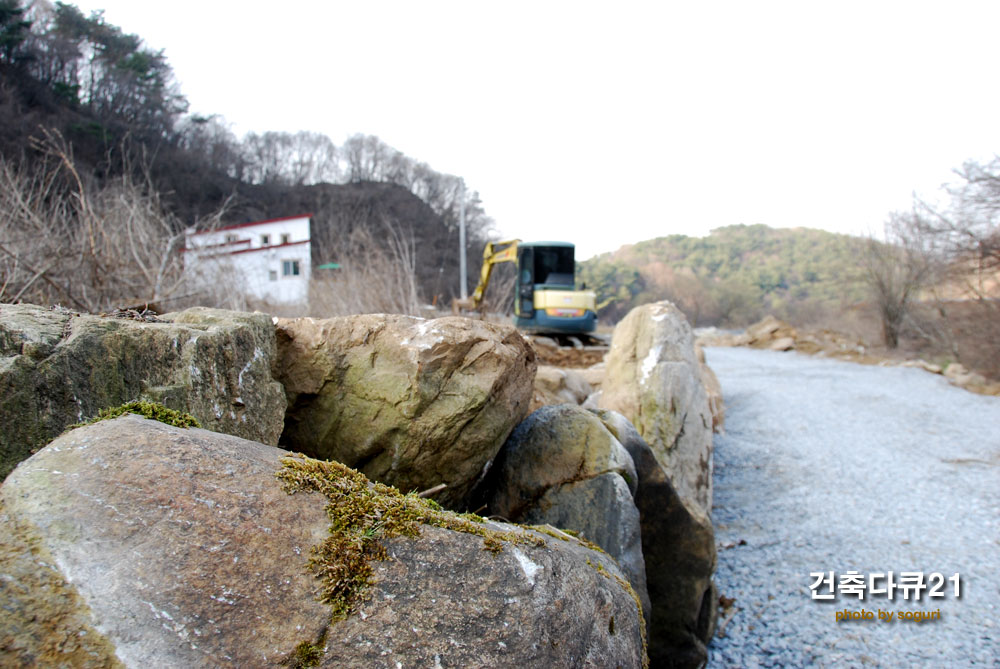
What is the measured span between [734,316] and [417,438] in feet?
115

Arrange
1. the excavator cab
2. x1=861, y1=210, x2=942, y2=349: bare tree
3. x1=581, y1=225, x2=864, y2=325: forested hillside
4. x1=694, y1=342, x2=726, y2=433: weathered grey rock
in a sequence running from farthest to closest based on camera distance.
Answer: x1=581, y1=225, x2=864, y2=325: forested hillside < x1=861, y1=210, x2=942, y2=349: bare tree < the excavator cab < x1=694, y1=342, x2=726, y2=433: weathered grey rock

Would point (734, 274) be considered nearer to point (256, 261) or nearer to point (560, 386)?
point (256, 261)

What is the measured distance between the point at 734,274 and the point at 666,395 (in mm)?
48924

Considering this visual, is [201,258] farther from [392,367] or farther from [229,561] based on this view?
[229,561]

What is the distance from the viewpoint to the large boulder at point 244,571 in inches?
41.1

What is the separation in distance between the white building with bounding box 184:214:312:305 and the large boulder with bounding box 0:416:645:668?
22.2ft

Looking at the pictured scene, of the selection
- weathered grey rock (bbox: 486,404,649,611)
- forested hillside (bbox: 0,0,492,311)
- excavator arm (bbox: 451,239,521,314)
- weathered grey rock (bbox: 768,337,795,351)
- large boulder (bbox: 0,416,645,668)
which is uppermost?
forested hillside (bbox: 0,0,492,311)

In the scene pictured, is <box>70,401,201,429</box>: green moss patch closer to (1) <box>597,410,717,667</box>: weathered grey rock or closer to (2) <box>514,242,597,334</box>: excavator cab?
(1) <box>597,410,717,667</box>: weathered grey rock

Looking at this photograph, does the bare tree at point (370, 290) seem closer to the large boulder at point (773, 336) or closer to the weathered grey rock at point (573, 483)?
the weathered grey rock at point (573, 483)

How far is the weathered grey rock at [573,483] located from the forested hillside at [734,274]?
1974 cm

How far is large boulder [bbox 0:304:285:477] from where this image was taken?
4.96 feet

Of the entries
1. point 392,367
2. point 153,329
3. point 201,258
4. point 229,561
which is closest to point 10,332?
point 153,329

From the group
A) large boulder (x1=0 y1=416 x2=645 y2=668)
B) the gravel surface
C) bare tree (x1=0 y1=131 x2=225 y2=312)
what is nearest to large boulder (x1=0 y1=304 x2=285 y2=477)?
large boulder (x1=0 y1=416 x2=645 y2=668)

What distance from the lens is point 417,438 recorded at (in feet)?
8.40
